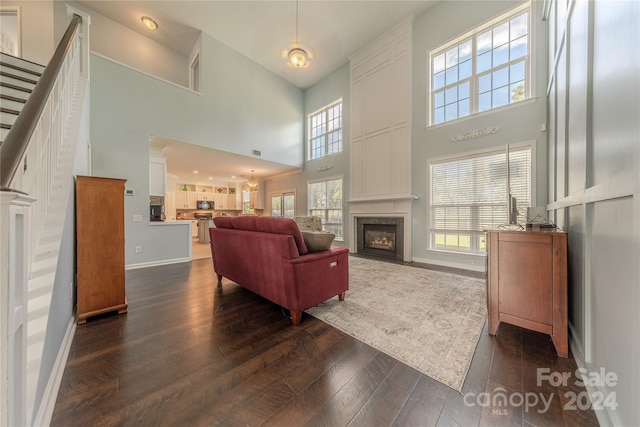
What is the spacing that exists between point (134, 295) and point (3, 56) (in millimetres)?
3607

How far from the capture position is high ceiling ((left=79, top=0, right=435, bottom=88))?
451 cm

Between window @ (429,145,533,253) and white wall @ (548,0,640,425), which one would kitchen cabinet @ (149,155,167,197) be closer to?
window @ (429,145,533,253)

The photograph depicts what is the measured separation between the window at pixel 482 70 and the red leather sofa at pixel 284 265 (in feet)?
13.4

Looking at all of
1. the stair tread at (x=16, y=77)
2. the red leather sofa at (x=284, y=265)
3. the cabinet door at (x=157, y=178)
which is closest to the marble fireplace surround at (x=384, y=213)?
the red leather sofa at (x=284, y=265)

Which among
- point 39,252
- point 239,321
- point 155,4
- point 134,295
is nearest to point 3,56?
point 155,4

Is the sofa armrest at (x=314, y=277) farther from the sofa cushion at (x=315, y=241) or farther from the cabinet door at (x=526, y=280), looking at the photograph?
the cabinet door at (x=526, y=280)

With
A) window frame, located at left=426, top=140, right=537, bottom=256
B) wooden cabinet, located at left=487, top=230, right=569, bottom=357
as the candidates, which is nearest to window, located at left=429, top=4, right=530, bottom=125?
window frame, located at left=426, top=140, right=537, bottom=256

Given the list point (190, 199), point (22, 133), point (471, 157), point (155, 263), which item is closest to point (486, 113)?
point (471, 157)

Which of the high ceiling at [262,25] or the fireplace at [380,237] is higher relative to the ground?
the high ceiling at [262,25]

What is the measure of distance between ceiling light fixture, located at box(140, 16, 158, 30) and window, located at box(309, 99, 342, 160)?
14.2 feet

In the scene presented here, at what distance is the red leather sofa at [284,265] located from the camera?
2055 mm

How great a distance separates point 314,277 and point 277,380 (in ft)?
3.09

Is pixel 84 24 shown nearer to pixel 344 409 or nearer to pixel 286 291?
pixel 286 291

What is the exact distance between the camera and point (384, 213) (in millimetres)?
5254
